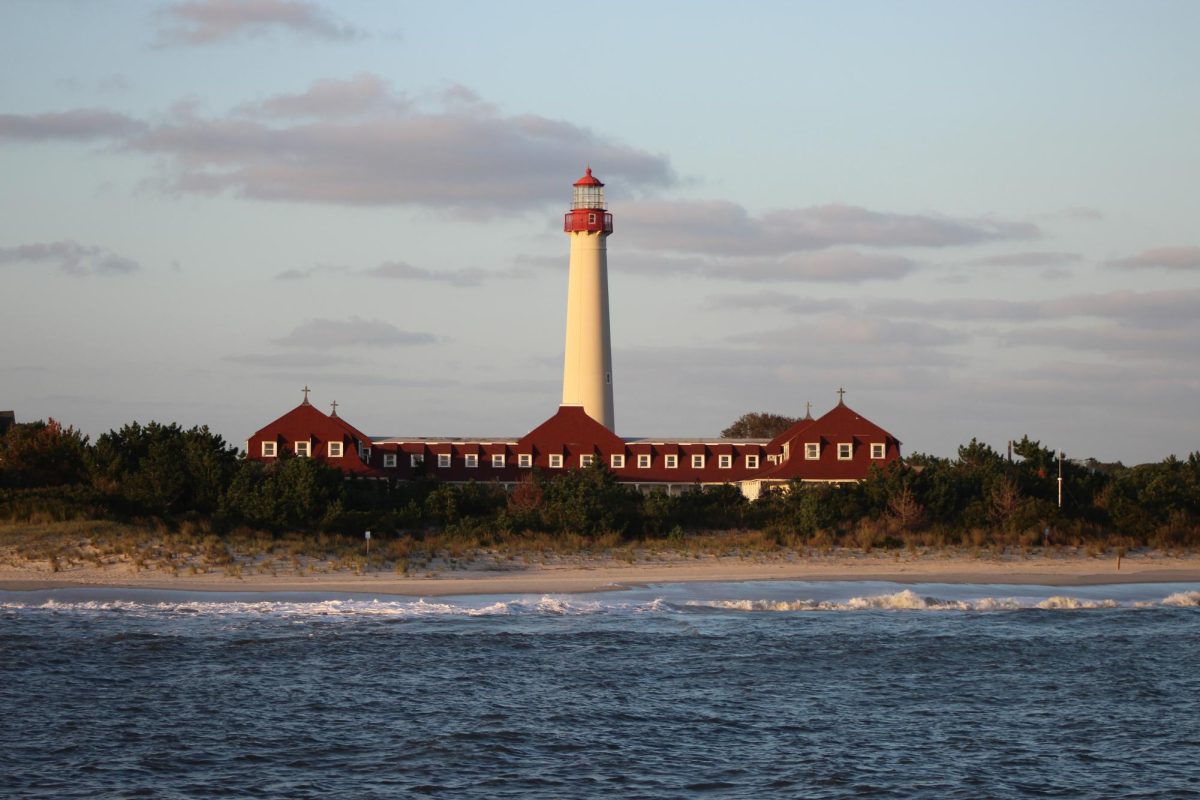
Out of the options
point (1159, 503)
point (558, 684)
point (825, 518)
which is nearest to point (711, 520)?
point (825, 518)

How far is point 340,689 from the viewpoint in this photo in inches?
843

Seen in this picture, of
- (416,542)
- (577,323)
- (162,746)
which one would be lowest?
(162,746)

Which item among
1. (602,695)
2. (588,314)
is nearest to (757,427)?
(588,314)

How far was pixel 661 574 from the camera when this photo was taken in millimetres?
34062

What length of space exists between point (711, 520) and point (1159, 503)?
1349 cm

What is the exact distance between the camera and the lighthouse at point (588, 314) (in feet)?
192

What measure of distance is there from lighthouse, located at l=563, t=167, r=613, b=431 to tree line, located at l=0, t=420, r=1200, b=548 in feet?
44.3

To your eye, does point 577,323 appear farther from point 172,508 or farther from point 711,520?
point 172,508

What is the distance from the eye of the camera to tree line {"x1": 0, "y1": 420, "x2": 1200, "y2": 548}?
37.7 m

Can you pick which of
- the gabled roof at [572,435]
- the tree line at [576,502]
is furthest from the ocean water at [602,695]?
the gabled roof at [572,435]

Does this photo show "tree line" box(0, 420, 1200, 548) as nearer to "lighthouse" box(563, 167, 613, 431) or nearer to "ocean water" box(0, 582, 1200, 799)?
"ocean water" box(0, 582, 1200, 799)

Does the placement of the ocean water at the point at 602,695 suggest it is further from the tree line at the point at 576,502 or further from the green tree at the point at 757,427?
the green tree at the point at 757,427

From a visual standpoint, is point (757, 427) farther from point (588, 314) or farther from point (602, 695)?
point (602, 695)

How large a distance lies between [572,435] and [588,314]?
5078 mm
